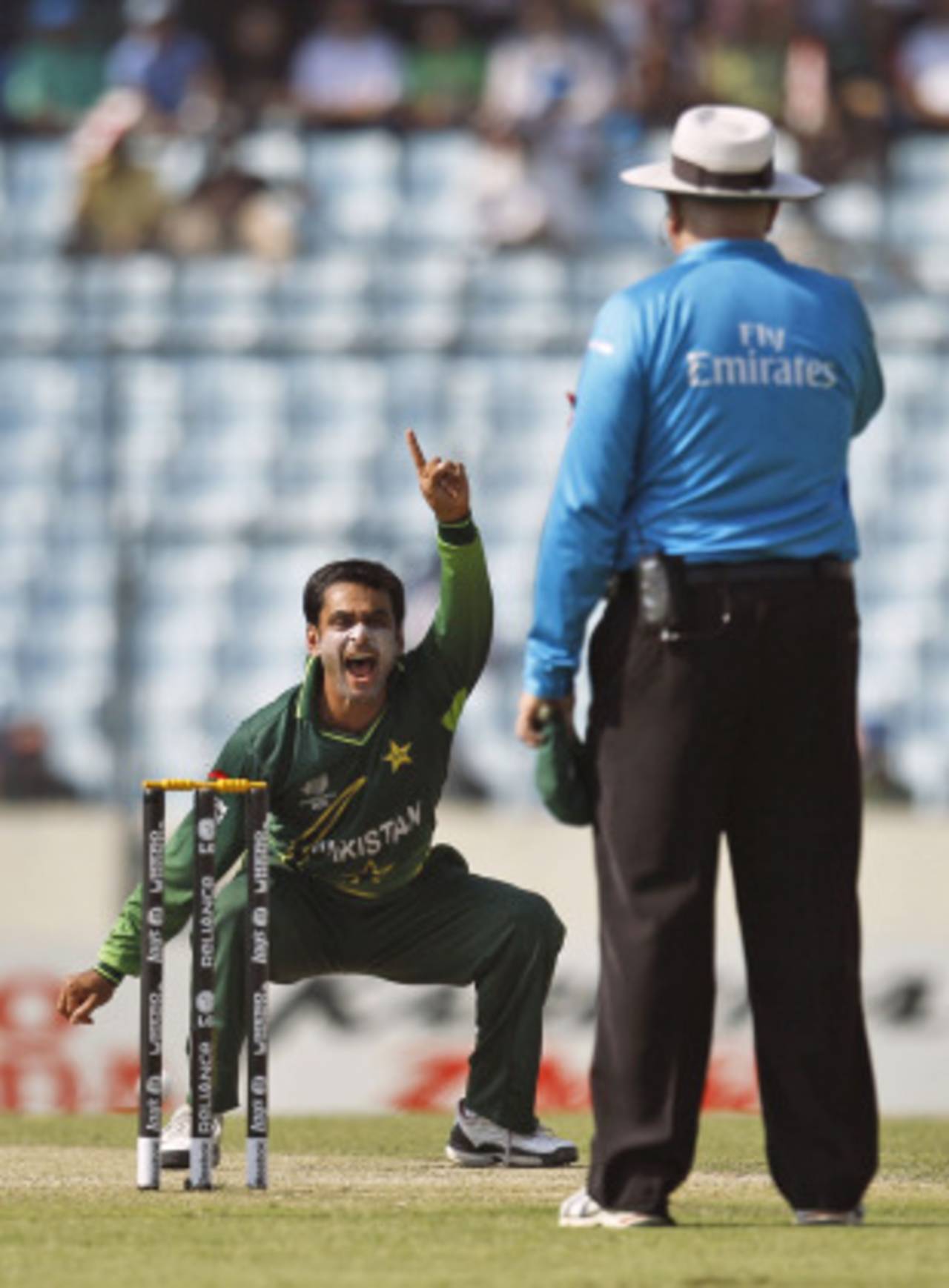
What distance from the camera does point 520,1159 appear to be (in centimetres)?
704

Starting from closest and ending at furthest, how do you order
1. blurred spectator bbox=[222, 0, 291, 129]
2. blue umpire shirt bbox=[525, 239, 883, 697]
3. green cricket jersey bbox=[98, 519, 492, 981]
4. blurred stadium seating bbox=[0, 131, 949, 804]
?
blue umpire shirt bbox=[525, 239, 883, 697] < green cricket jersey bbox=[98, 519, 492, 981] < blurred stadium seating bbox=[0, 131, 949, 804] < blurred spectator bbox=[222, 0, 291, 129]

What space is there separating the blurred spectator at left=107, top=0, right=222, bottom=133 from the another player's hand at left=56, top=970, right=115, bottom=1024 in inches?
489

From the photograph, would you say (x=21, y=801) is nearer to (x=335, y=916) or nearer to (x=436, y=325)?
(x=436, y=325)

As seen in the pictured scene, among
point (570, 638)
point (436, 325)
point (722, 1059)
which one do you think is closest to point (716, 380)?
point (570, 638)

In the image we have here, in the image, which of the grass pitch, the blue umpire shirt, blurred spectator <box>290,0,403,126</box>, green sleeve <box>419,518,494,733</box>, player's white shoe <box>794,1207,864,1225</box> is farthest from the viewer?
blurred spectator <box>290,0,403,126</box>

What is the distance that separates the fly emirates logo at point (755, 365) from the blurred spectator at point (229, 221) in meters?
12.9

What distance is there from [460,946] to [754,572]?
7.32 ft

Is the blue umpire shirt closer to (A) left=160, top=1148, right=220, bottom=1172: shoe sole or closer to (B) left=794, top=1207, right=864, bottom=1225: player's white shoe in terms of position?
(B) left=794, top=1207, right=864, bottom=1225: player's white shoe

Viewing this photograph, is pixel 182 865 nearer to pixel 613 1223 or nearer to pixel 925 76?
pixel 613 1223

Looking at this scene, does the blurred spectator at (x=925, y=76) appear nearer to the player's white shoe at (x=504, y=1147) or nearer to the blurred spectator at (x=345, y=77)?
the blurred spectator at (x=345, y=77)

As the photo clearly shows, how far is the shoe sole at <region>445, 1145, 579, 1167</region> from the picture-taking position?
23.0 feet

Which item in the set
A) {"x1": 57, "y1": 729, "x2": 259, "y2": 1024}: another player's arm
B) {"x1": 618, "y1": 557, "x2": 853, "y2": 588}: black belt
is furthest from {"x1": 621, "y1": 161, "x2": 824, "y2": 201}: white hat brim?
{"x1": 57, "y1": 729, "x2": 259, "y2": 1024}: another player's arm

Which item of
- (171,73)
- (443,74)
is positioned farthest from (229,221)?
(443,74)

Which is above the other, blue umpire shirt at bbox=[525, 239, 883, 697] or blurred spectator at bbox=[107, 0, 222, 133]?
blurred spectator at bbox=[107, 0, 222, 133]
